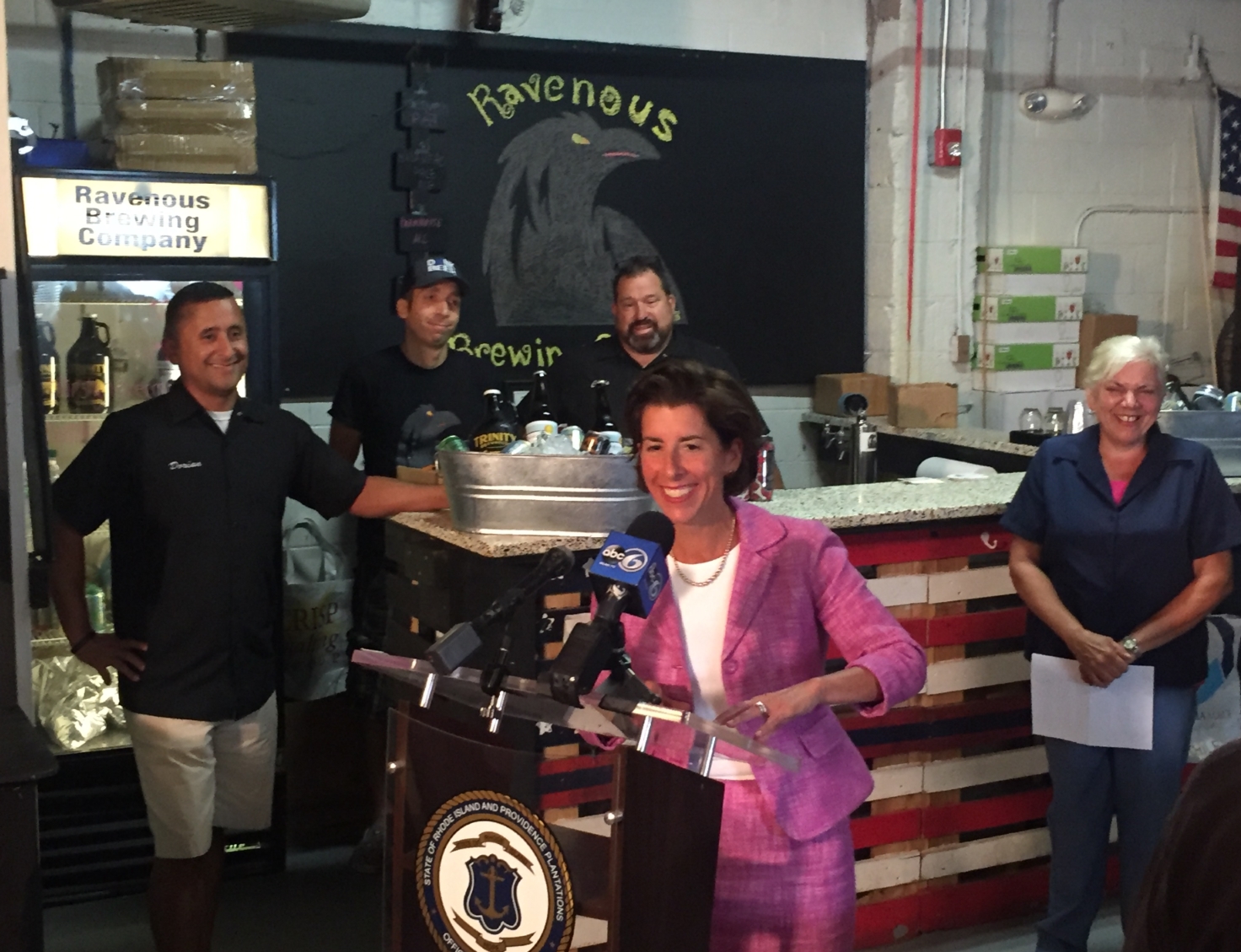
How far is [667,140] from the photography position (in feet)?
18.1

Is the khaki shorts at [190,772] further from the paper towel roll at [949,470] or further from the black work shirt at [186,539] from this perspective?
the paper towel roll at [949,470]

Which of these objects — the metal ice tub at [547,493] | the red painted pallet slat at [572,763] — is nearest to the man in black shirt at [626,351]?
the metal ice tub at [547,493]

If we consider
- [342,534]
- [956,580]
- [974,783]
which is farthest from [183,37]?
[974,783]

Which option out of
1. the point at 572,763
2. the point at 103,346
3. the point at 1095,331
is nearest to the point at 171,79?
the point at 103,346

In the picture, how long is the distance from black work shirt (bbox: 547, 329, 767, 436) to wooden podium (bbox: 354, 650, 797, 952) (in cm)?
226

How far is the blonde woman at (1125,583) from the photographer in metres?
3.14

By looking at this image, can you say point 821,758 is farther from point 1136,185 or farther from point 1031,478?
point 1136,185

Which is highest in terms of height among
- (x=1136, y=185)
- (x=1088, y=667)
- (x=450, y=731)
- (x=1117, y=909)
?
(x=1136, y=185)

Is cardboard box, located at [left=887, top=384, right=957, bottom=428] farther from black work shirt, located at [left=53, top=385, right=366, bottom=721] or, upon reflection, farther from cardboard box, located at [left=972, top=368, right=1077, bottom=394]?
black work shirt, located at [left=53, top=385, right=366, bottom=721]

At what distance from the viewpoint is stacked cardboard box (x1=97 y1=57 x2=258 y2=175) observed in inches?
159

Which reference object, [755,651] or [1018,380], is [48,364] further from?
[1018,380]

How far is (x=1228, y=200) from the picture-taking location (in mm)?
6598

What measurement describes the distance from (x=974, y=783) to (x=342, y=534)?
2266mm

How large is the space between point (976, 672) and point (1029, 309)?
9.36ft
